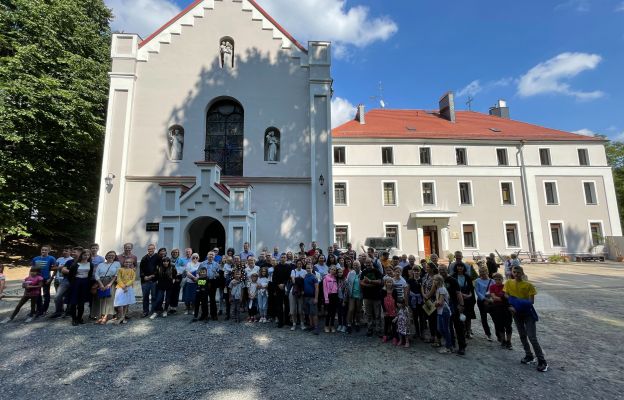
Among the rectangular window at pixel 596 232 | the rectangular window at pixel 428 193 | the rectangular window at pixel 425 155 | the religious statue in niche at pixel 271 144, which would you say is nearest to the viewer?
the religious statue in niche at pixel 271 144

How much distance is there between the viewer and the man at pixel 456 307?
5.56 metres

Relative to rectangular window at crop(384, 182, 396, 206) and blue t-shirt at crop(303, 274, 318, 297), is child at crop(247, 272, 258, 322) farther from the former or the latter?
rectangular window at crop(384, 182, 396, 206)

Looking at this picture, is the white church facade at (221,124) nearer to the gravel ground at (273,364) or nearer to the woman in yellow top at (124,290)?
the woman in yellow top at (124,290)

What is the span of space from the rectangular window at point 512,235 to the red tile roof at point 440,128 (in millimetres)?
7208

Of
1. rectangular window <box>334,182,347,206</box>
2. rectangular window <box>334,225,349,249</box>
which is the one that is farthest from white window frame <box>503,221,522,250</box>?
rectangular window <box>334,182,347,206</box>

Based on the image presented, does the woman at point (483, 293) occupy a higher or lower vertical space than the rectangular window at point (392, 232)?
lower

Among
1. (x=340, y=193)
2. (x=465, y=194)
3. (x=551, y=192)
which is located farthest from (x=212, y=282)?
(x=551, y=192)

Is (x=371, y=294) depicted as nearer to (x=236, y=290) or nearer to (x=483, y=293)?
(x=483, y=293)

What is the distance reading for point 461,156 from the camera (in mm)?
25469

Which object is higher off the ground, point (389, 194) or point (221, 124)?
point (221, 124)

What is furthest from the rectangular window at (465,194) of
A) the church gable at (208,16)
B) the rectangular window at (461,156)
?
the church gable at (208,16)

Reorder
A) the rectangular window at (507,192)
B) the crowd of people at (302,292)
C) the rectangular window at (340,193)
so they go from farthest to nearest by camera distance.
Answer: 1. the rectangular window at (507,192)
2. the rectangular window at (340,193)
3. the crowd of people at (302,292)

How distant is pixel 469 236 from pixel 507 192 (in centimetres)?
495

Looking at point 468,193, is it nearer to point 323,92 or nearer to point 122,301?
point 323,92
